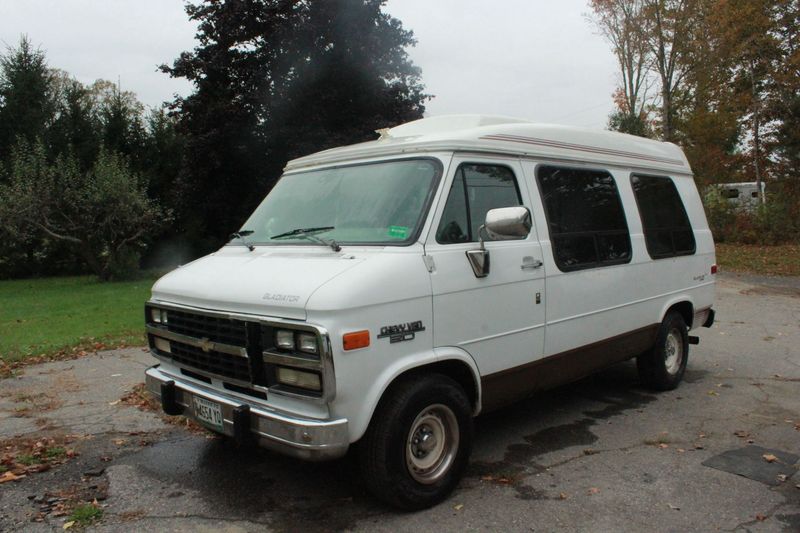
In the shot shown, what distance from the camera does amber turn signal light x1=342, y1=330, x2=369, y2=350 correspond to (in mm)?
3393

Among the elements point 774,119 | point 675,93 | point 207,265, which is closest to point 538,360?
point 207,265

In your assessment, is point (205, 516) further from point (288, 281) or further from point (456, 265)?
point (456, 265)

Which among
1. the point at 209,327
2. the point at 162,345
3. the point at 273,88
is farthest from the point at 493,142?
the point at 273,88

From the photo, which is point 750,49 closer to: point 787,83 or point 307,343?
point 787,83

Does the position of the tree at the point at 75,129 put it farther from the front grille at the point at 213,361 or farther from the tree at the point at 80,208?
the front grille at the point at 213,361

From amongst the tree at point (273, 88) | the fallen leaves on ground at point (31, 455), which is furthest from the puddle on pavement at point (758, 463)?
the tree at point (273, 88)

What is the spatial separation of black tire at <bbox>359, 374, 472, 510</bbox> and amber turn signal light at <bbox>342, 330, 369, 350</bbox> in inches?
17.3

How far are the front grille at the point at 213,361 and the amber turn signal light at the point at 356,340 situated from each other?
0.70 meters

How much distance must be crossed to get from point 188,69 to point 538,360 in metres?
21.0

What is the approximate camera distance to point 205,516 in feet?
12.7

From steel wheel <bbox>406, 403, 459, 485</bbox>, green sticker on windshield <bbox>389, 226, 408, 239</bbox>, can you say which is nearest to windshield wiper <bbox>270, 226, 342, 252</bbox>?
green sticker on windshield <bbox>389, 226, 408, 239</bbox>

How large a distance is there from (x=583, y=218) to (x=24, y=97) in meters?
32.0

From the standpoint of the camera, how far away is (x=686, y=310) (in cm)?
672

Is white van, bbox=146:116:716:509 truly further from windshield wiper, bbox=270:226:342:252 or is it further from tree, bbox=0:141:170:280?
tree, bbox=0:141:170:280
